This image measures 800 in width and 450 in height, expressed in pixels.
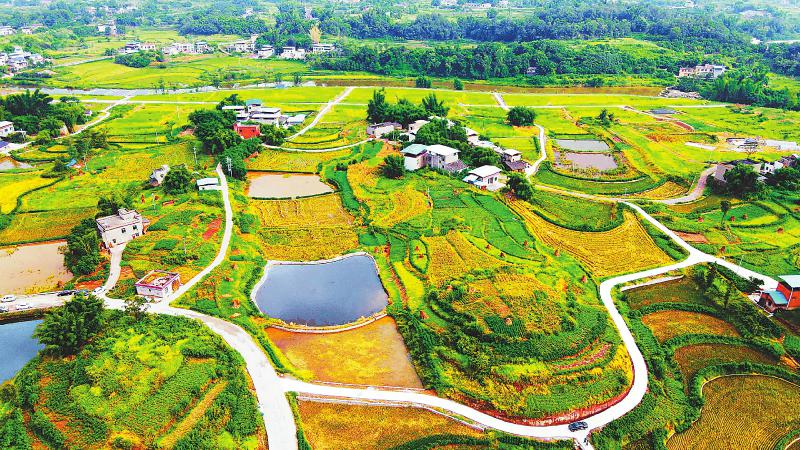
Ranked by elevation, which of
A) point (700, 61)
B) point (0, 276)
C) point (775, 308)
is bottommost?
point (0, 276)

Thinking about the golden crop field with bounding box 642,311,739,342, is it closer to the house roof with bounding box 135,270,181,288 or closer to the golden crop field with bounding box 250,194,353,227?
the golden crop field with bounding box 250,194,353,227

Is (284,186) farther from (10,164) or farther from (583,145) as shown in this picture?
(583,145)

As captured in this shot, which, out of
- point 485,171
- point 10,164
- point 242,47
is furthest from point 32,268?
point 242,47

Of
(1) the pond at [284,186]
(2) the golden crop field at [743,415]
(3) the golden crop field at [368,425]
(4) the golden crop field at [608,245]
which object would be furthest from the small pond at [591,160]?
(3) the golden crop field at [368,425]

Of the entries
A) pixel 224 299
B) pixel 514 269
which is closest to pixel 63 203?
pixel 224 299

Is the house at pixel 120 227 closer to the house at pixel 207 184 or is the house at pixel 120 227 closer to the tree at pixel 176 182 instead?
the tree at pixel 176 182

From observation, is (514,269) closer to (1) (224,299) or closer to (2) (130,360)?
(1) (224,299)
